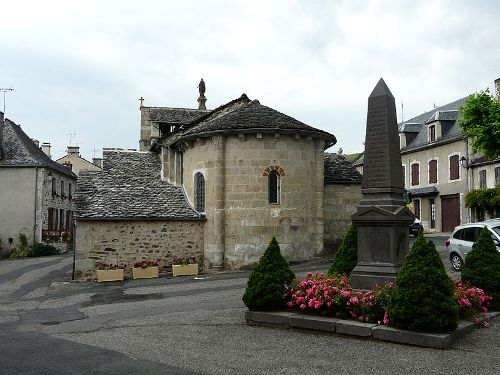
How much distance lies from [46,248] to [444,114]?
29613 millimetres

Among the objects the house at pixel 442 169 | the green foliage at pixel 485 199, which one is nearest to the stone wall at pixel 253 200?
the green foliage at pixel 485 199

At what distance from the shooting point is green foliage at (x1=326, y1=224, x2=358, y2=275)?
1136cm

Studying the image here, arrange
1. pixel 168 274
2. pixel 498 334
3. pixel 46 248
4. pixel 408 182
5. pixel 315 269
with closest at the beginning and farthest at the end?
pixel 498 334
pixel 315 269
pixel 168 274
pixel 46 248
pixel 408 182

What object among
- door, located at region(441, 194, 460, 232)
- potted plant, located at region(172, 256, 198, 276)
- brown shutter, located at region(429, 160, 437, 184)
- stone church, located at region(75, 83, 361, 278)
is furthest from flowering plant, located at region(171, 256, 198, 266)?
brown shutter, located at region(429, 160, 437, 184)

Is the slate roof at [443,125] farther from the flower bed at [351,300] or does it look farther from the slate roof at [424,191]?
the flower bed at [351,300]

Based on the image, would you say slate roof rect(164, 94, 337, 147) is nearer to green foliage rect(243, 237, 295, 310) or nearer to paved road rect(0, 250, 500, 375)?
paved road rect(0, 250, 500, 375)

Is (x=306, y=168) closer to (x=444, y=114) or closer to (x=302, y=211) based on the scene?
(x=302, y=211)

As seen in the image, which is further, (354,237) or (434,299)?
(354,237)

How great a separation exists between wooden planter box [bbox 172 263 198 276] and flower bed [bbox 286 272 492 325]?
9833 mm

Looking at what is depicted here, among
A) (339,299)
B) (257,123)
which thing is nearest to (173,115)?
(257,123)

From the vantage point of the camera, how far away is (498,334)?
830cm

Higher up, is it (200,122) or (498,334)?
(200,122)

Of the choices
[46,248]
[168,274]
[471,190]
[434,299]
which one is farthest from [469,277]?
[46,248]

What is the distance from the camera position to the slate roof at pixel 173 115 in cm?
3016
